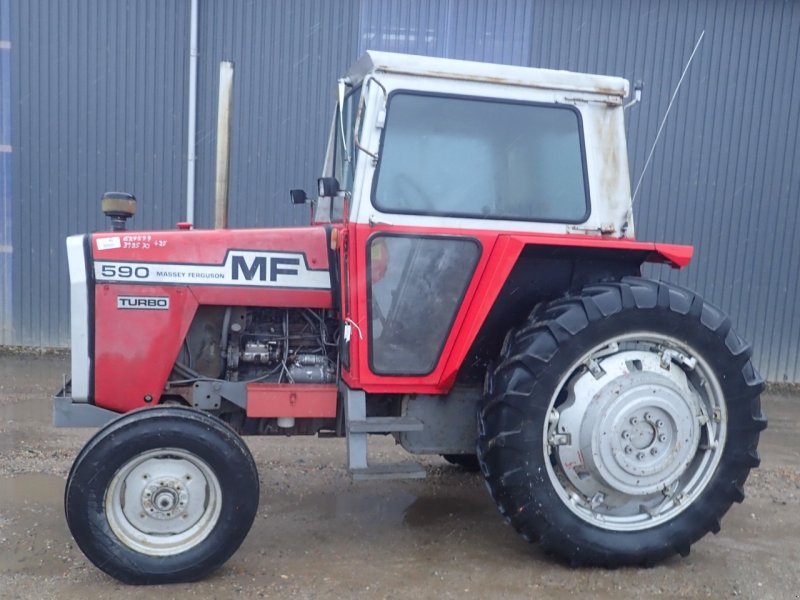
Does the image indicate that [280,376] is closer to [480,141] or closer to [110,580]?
[110,580]

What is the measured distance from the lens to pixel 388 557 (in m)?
3.56

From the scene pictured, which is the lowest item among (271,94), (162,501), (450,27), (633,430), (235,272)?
(162,501)

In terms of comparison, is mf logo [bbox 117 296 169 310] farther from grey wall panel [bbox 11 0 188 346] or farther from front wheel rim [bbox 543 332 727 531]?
grey wall panel [bbox 11 0 188 346]

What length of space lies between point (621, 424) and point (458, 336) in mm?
854

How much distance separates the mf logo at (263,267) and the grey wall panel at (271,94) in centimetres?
482

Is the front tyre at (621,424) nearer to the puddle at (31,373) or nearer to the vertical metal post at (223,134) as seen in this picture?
the vertical metal post at (223,134)

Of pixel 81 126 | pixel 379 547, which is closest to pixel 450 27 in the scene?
pixel 81 126

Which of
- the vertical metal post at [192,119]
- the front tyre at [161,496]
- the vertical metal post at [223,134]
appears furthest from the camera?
the vertical metal post at [192,119]

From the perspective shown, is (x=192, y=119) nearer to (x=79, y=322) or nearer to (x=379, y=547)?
(x=79, y=322)

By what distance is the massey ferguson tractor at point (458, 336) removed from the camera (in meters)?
3.21

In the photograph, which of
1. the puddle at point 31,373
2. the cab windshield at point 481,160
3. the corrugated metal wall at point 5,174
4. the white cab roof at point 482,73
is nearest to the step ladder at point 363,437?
the cab windshield at point 481,160

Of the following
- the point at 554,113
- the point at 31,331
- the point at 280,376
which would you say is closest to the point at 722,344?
the point at 554,113

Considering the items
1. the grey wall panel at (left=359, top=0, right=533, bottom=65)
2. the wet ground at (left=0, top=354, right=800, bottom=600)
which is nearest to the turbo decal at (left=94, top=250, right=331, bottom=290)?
the wet ground at (left=0, top=354, right=800, bottom=600)

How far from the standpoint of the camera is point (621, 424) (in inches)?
131
